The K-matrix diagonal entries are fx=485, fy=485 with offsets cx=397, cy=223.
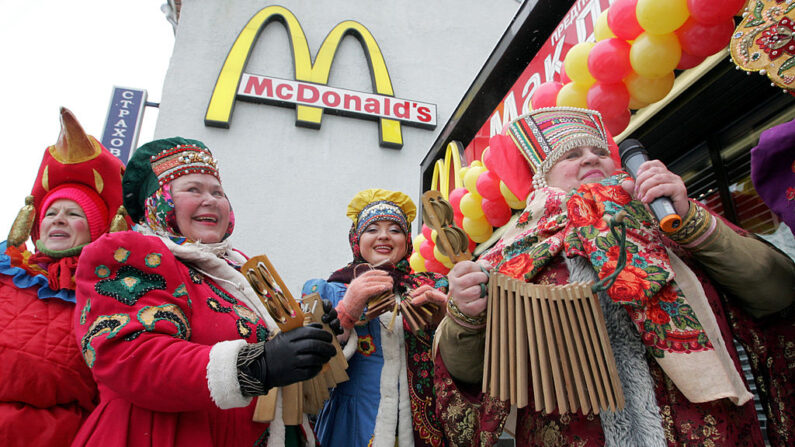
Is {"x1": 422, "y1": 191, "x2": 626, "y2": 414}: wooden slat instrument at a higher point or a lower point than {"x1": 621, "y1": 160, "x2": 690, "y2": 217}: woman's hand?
lower

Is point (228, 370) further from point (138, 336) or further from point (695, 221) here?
point (695, 221)

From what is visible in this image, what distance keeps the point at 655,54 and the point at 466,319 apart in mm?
1438

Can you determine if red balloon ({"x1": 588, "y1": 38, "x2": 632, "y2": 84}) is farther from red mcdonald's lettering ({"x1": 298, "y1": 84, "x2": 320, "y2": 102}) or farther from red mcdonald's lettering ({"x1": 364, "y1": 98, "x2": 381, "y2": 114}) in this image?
red mcdonald's lettering ({"x1": 298, "y1": 84, "x2": 320, "y2": 102})

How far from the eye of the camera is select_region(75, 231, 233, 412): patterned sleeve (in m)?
1.19

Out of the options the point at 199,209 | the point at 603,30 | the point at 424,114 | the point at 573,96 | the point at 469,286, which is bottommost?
the point at 469,286

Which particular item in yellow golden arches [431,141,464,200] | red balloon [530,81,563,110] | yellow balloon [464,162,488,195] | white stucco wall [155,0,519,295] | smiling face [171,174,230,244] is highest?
white stucco wall [155,0,519,295]

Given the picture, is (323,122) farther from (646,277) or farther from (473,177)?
Answer: (646,277)

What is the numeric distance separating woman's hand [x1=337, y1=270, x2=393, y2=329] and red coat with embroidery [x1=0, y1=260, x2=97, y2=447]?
3.02 ft

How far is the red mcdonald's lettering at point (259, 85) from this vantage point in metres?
8.28

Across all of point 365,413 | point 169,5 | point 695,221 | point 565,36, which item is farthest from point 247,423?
point 169,5

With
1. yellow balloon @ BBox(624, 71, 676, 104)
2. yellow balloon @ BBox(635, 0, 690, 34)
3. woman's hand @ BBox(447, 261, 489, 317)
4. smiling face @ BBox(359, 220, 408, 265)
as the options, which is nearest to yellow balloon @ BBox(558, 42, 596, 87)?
yellow balloon @ BBox(624, 71, 676, 104)

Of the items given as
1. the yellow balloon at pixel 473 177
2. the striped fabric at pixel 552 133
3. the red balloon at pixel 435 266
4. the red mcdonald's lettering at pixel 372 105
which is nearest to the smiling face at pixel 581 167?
the striped fabric at pixel 552 133

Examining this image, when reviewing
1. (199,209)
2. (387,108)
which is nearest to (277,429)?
(199,209)

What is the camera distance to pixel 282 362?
122 cm
